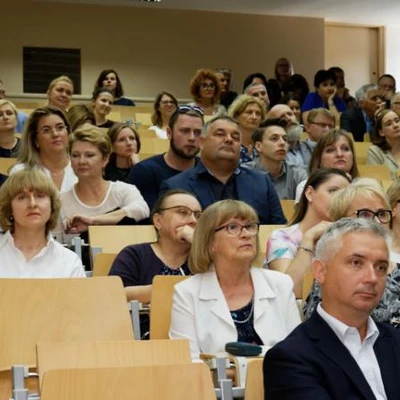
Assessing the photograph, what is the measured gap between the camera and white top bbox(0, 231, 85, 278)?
3.90 metres

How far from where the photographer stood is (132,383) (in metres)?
2.60

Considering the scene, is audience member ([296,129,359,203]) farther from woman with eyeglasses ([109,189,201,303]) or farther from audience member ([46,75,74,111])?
audience member ([46,75,74,111])

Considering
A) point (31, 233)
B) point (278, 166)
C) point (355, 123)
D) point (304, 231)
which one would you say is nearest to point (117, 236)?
point (31, 233)

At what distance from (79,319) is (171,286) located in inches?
13.2

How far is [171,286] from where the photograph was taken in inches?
140

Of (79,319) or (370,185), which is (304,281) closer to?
(370,185)

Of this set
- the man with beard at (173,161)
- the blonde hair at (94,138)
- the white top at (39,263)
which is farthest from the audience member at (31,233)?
the man with beard at (173,161)

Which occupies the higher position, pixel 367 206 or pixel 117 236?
pixel 367 206

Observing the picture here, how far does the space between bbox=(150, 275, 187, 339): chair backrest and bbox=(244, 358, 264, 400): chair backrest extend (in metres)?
0.82

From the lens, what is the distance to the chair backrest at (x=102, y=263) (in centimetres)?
412

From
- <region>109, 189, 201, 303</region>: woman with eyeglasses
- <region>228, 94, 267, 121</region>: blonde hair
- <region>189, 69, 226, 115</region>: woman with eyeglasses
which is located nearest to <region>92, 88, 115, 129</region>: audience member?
<region>189, 69, 226, 115</region>: woman with eyeglasses

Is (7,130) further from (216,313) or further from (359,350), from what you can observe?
(359,350)

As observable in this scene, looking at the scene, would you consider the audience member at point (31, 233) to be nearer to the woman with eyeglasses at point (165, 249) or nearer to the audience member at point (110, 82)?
the woman with eyeglasses at point (165, 249)

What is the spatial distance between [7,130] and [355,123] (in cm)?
359
